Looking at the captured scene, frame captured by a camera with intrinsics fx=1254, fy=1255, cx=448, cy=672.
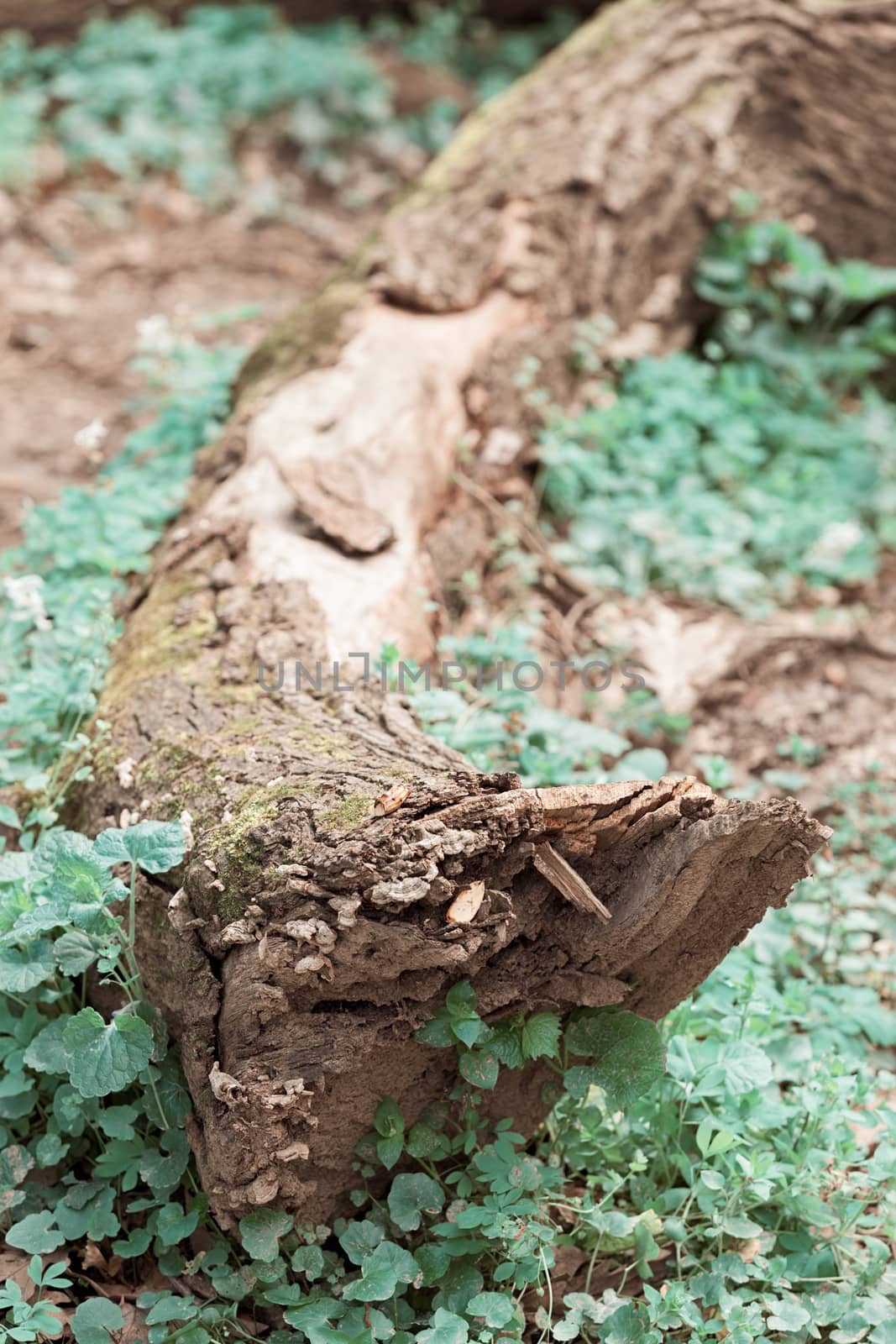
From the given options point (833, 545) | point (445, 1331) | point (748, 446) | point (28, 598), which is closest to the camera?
point (445, 1331)

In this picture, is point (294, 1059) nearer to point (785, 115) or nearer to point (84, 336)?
point (84, 336)

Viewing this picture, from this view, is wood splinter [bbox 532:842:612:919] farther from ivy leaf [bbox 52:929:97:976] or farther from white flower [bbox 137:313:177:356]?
white flower [bbox 137:313:177:356]

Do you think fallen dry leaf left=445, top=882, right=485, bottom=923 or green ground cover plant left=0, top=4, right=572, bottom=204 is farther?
green ground cover plant left=0, top=4, right=572, bottom=204

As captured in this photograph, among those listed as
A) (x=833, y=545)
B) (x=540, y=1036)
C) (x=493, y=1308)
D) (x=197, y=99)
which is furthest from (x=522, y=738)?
(x=197, y=99)

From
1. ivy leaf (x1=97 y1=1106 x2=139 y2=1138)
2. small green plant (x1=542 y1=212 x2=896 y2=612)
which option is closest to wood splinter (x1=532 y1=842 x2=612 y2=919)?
ivy leaf (x1=97 y1=1106 x2=139 y2=1138)

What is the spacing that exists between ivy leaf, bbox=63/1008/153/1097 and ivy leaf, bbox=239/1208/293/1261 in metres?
0.31

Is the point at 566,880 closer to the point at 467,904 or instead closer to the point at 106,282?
the point at 467,904

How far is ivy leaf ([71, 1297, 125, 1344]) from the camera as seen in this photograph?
2.05 meters

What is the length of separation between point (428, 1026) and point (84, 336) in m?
3.61

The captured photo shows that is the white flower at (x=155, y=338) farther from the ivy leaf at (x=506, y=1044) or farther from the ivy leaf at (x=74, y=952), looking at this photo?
the ivy leaf at (x=506, y=1044)

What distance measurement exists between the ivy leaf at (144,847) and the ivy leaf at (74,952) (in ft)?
0.58

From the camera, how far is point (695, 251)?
4.79 m

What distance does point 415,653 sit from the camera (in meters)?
3.09

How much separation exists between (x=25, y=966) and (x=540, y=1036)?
36.0 inches
